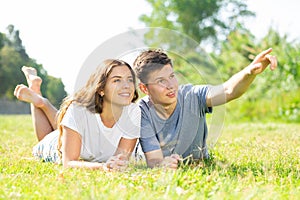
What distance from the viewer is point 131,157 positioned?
366 cm

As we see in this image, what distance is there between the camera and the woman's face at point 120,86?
3443 millimetres

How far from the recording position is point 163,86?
3283 millimetres

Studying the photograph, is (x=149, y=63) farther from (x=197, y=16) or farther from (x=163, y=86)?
(x=197, y=16)

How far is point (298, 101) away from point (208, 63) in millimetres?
8296

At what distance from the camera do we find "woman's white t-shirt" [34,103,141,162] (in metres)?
3.51

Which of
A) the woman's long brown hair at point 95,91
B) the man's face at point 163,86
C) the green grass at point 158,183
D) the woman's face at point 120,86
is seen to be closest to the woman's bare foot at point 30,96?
the woman's long brown hair at point 95,91

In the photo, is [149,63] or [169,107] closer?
[149,63]

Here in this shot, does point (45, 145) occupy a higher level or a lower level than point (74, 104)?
lower

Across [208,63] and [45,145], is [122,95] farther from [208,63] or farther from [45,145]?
[45,145]

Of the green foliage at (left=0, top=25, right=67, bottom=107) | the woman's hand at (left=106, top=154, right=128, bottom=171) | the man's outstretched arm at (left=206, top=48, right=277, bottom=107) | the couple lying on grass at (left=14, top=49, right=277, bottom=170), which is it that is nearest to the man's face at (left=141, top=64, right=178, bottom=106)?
the couple lying on grass at (left=14, top=49, right=277, bottom=170)

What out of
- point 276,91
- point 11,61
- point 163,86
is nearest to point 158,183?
point 163,86

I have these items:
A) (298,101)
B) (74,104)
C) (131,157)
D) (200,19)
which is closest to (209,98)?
(131,157)

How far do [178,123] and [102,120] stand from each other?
704 millimetres

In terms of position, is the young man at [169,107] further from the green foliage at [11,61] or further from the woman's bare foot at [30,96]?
the green foliage at [11,61]
